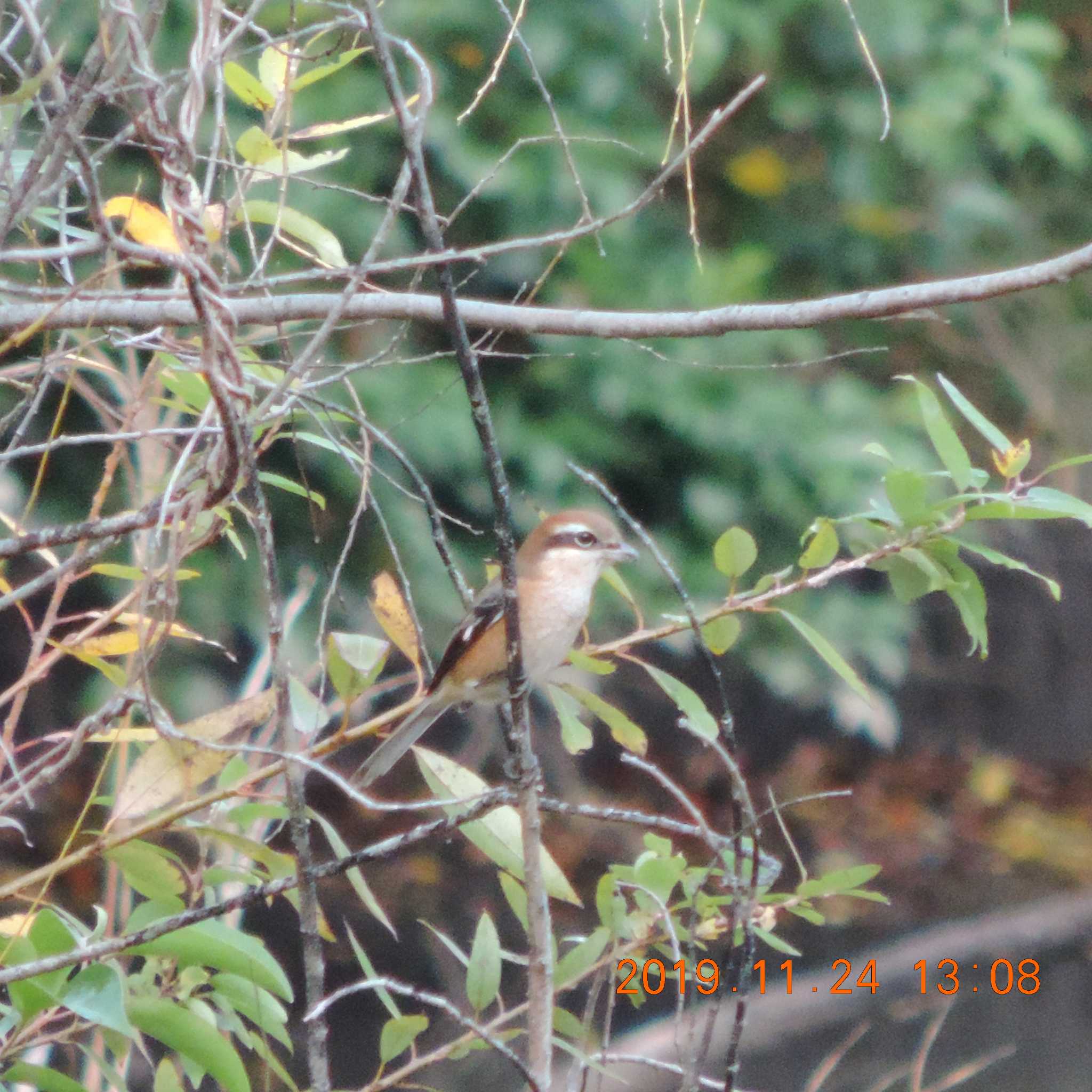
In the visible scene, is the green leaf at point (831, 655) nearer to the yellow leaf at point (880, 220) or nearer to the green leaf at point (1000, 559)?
the green leaf at point (1000, 559)

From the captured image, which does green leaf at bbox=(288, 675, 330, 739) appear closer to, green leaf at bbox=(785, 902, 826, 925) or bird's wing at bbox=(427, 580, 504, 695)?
green leaf at bbox=(785, 902, 826, 925)

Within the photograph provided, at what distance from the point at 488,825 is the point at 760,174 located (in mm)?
4503

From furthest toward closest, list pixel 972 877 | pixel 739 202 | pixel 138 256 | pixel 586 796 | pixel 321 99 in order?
pixel 972 877 < pixel 586 796 < pixel 739 202 < pixel 321 99 < pixel 138 256

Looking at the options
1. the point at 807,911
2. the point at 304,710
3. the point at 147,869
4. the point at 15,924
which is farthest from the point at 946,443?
the point at 15,924

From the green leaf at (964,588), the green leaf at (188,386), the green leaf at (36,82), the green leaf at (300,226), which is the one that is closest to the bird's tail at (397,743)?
the green leaf at (188,386)

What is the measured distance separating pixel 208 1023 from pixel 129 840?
0.85 feet

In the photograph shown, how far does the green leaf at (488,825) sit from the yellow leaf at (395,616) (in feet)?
0.45

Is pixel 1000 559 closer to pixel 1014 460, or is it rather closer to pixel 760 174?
pixel 1014 460

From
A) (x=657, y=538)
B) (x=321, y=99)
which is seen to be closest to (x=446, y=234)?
(x=321, y=99)

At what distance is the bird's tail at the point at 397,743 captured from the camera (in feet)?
7.54

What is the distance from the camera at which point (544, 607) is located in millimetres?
3184

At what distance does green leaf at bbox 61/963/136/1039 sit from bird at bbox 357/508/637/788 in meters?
1.66

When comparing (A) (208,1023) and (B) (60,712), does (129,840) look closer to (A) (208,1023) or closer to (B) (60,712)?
(A) (208,1023)

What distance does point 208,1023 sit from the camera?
1.61 metres
